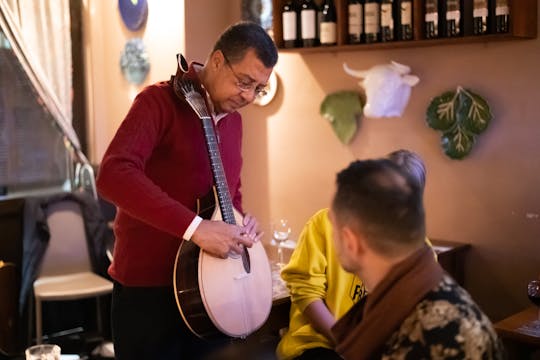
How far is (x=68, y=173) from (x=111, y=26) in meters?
0.91

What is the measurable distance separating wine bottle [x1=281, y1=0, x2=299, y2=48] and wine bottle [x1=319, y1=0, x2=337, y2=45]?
13 cm

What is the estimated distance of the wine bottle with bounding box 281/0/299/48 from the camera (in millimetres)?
3346

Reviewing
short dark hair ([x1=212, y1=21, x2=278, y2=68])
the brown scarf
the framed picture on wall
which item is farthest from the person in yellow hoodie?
the framed picture on wall

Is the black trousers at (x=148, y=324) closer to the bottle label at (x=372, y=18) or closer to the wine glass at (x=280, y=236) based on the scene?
the wine glass at (x=280, y=236)

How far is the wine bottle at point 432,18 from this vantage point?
9.66ft

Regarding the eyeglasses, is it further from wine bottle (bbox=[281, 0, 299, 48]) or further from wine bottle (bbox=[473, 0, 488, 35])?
wine bottle (bbox=[281, 0, 299, 48])

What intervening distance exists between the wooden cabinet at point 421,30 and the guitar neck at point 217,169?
135cm

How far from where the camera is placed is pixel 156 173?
1.95 m

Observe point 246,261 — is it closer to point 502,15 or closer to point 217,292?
point 217,292

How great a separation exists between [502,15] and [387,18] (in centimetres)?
49

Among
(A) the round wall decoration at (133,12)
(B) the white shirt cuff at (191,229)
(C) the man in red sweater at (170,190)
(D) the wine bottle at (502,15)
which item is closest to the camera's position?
(B) the white shirt cuff at (191,229)

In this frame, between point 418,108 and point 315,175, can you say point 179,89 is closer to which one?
point 418,108

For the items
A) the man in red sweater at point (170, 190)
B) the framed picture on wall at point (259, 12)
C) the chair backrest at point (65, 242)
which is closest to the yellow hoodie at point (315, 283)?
the man in red sweater at point (170, 190)

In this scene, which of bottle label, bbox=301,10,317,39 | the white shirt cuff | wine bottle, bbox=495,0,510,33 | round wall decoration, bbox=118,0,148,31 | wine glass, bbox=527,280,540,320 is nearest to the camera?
the white shirt cuff
